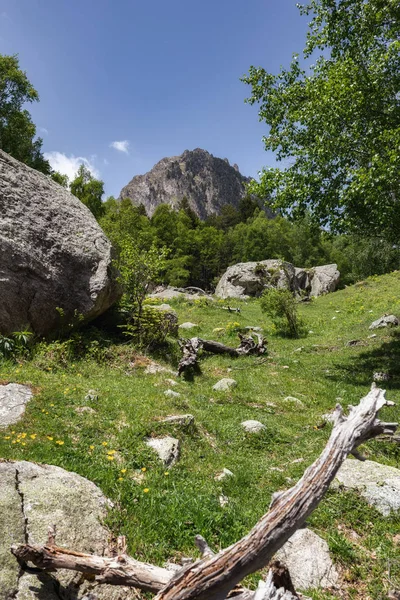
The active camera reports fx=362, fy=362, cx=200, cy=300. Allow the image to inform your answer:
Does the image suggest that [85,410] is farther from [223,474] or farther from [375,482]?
[375,482]

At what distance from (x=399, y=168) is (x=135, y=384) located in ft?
34.4

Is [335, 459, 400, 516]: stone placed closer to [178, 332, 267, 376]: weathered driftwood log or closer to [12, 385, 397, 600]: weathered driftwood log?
[12, 385, 397, 600]: weathered driftwood log

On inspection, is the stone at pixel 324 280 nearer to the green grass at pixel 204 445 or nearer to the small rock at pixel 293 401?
the green grass at pixel 204 445

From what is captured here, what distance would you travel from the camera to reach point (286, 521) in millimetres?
3090

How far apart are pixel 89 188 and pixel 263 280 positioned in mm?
35152

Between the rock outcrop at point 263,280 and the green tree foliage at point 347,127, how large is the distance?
27.0 meters

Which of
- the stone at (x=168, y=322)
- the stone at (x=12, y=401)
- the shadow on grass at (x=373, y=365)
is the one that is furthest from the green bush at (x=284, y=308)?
the stone at (x=12, y=401)

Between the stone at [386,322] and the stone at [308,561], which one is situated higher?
the stone at [386,322]

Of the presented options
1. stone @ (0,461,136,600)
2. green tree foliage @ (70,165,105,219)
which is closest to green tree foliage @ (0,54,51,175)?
green tree foliage @ (70,165,105,219)

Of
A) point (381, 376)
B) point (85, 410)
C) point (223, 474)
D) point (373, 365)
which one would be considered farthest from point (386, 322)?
point (85, 410)

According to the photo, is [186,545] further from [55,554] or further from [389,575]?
[389,575]

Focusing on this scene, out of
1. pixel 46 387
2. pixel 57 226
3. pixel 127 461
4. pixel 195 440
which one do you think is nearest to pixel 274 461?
pixel 195 440

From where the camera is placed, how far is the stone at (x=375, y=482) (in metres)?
5.81

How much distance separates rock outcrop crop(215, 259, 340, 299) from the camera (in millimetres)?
42969
